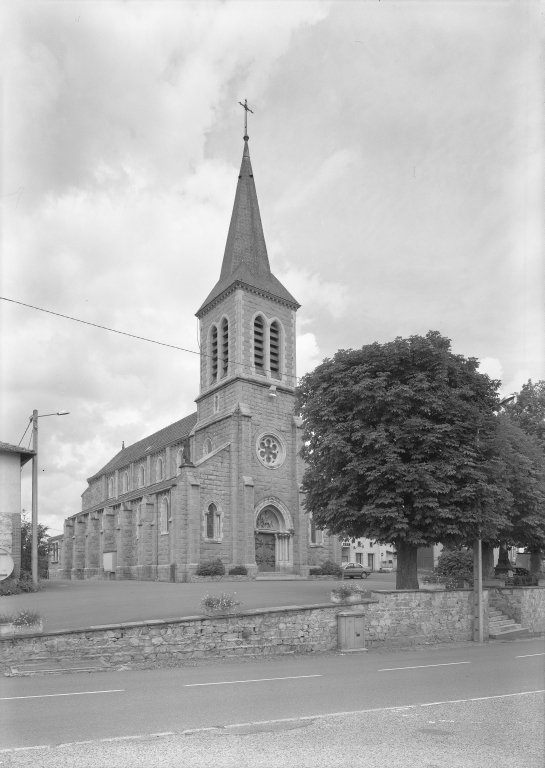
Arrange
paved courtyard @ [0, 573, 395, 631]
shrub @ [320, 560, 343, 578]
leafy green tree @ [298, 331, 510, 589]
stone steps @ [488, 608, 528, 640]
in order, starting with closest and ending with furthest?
paved courtyard @ [0, 573, 395, 631]
leafy green tree @ [298, 331, 510, 589]
stone steps @ [488, 608, 528, 640]
shrub @ [320, 560, 343, 578]

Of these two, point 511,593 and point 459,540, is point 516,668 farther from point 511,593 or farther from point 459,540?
point 511,593

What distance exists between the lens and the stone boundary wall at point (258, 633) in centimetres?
1534

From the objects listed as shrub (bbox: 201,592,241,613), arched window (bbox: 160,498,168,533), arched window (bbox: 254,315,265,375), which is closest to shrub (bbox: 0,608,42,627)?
shrub (bbox: 201,592,241,613)

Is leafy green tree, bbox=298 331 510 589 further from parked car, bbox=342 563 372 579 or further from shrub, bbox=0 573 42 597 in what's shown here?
parked car, bbox=342 563 372 579

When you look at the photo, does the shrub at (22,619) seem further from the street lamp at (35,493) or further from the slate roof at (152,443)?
the slate roof at (152,443)

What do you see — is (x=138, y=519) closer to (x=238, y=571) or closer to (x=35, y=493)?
(x=238, y=571)

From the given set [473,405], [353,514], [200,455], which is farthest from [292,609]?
[200,455]

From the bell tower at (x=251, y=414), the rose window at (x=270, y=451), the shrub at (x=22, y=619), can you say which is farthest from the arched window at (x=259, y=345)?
the shrub at (x=22, y=619)

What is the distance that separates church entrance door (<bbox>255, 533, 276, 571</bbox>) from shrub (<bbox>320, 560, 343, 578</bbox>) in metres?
3.06

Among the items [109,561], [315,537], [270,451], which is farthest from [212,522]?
[109,561]

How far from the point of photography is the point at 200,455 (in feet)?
149

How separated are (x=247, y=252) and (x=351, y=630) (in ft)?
111

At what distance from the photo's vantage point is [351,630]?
758 inches

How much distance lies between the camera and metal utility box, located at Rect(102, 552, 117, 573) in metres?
48.4
